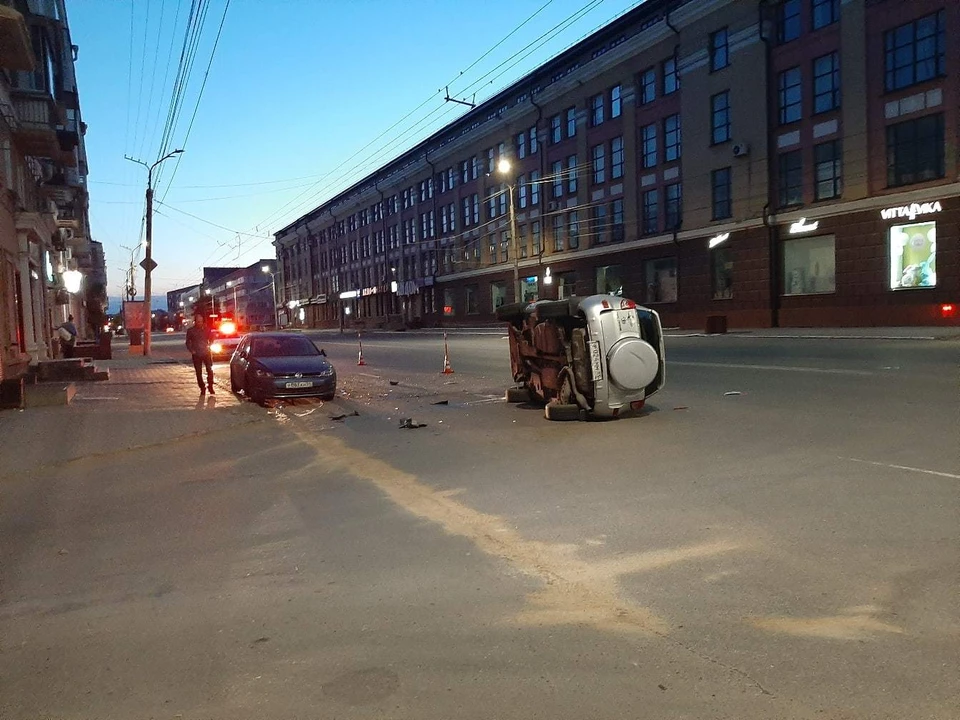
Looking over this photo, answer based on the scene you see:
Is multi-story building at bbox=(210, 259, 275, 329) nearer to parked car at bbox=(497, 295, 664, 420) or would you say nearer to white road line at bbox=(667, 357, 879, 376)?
white road line at bbox=(667, 357, 879, 376)

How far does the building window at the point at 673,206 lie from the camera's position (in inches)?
1597

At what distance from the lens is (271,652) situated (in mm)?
3674

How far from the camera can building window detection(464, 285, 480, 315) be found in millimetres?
62259

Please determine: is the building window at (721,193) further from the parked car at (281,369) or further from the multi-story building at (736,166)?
the parked car at (281,369)

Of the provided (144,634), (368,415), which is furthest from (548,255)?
(144,634)

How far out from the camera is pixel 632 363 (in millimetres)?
10055

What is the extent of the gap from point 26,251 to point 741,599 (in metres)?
21.5

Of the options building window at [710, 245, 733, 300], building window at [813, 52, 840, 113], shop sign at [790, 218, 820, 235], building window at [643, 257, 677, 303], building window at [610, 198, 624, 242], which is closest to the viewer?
building window at [813, 52, 840, 113]

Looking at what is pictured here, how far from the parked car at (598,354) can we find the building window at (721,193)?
97.1ft

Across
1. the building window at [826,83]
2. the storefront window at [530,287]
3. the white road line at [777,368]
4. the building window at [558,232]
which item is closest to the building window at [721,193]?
the building window at [826,83]

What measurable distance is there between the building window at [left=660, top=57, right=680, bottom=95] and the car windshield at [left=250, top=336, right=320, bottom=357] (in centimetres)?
3167

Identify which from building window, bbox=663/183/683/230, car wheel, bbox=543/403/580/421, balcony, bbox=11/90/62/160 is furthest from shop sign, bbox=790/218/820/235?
balcony, bbox=11/90/62/160

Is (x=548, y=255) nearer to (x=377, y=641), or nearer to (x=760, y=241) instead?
(x=760, y=241)

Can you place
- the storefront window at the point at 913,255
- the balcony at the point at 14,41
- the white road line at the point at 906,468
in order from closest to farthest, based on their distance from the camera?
the white road line at the point at 906,468
the balcony at the point at 14,41
the storefront window at the point at 913,255
